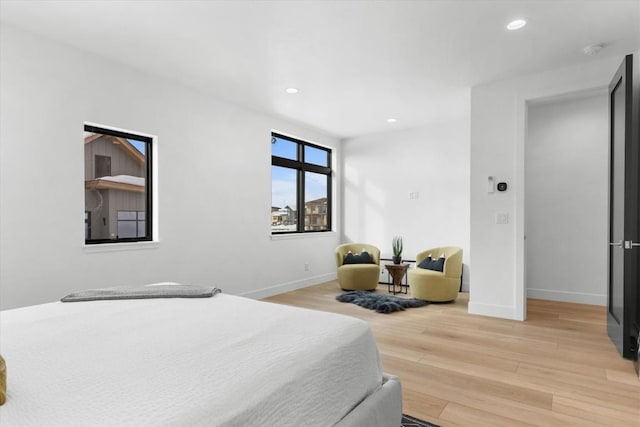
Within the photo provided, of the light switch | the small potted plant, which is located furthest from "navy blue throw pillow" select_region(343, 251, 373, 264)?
the light switch

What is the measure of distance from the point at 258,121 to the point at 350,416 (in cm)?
412

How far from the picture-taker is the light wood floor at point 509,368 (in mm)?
1915

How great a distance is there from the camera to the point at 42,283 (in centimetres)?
276

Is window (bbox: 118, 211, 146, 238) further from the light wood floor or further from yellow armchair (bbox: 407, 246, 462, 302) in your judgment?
yellow armchair (bbox: 407, 246, 462, 302)

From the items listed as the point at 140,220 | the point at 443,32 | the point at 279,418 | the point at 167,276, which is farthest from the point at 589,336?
the point at 140,220

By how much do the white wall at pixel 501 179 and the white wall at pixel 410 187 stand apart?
114 centimetres

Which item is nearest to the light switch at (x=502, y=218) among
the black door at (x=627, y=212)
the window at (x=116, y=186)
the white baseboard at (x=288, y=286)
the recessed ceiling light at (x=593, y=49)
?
the black door at (x=627, y=212)

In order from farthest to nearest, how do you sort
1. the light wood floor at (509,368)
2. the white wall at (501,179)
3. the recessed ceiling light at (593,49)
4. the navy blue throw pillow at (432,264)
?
the navy blue throw pillow at (432,264) → the white wall at (501,179) → the recessed ceiling light at (593,49) → the light wood floor at (509,368)

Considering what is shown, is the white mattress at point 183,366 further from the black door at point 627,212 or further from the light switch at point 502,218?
the light switch at point 502,218

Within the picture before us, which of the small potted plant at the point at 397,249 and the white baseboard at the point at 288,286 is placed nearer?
the white baseboard at the point at 288,286

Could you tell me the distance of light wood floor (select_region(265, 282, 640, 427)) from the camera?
192 centimetres

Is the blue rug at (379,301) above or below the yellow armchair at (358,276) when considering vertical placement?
below

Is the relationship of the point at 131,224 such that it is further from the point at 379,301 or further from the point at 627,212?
the point at 627,212

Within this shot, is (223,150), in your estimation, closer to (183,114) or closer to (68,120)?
(183,114)
